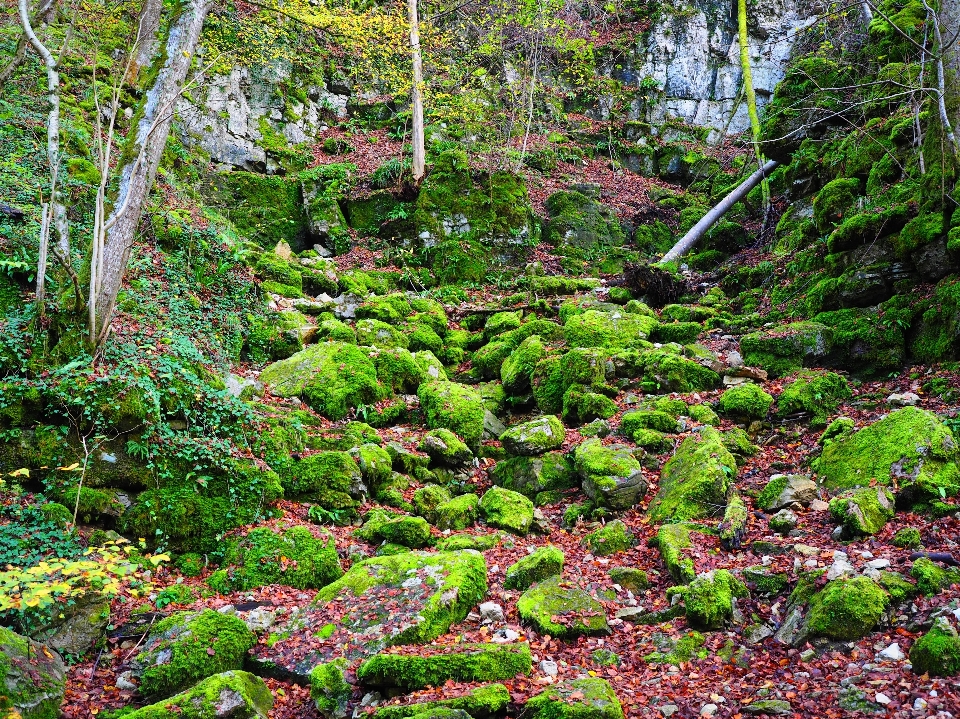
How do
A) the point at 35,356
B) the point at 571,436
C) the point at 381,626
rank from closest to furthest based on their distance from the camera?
the point at 381,626, the point at 35,356, the point at 571,436

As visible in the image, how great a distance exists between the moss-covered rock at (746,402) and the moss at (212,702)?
715cm

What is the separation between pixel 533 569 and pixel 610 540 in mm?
1149

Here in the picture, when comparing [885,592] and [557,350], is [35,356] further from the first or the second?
[885,592]

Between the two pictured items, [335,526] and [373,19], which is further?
[373,19]

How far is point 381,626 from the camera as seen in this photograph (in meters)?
4.70

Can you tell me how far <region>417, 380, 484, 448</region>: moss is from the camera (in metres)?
9.03

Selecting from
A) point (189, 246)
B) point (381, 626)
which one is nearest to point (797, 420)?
point (381, 626)

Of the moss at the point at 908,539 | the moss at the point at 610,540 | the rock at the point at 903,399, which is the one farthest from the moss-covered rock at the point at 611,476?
the rock at the point at 903,399

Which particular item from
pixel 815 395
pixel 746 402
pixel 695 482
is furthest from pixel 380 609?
pixel 815 395

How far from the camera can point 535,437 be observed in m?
8.38

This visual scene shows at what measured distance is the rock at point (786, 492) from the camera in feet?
20.1

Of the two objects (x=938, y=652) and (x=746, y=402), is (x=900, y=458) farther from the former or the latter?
(x=938, y=652)

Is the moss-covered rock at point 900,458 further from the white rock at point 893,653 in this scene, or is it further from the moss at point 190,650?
the moss at point 190,650

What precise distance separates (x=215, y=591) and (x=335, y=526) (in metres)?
1.59
